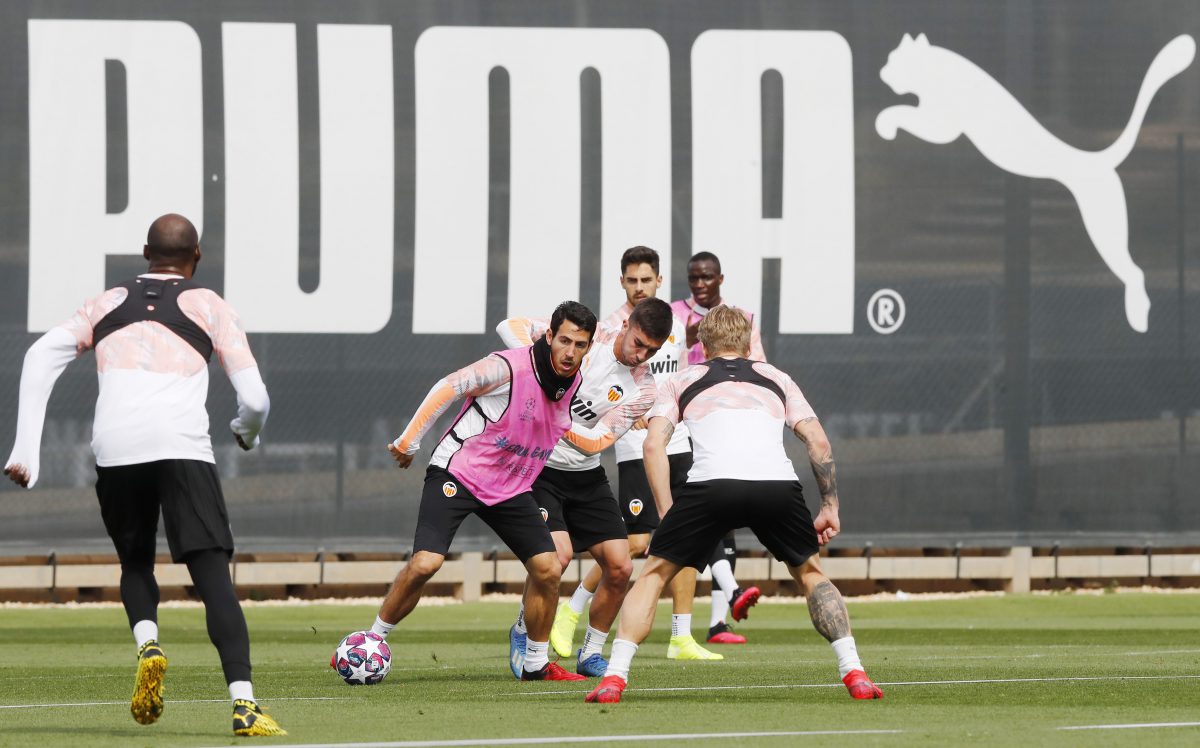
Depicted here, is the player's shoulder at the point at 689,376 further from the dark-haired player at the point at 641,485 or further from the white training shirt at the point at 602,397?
the dark-haired player at the point at 641,485

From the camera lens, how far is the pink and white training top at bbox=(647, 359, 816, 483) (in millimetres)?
7129

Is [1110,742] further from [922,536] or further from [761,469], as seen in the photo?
[922,536]

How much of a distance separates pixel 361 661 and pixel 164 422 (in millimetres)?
2532

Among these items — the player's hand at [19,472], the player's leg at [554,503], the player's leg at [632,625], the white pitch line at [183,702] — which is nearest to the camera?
the player's hand at [19,472]

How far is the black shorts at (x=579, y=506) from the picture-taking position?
9.15 meters

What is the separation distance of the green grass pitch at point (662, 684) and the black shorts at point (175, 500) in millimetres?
683

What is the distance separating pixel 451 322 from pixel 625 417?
17.9ft

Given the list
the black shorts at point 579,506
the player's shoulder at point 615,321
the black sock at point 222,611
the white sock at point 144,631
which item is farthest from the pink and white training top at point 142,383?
the player's shoulder at point 615,321

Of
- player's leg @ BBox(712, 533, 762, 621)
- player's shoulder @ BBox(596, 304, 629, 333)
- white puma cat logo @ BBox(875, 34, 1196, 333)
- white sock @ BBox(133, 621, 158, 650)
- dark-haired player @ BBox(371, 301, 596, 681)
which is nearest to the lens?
white sock @ BBox(133, 621, 158, 650)

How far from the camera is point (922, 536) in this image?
1444 centimetres

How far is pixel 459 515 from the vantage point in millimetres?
8281

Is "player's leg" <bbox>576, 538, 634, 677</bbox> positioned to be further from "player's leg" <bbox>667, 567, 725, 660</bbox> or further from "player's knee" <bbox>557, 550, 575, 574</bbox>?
"player's leg" <bbox>667, 567, 725, 660</bbox>

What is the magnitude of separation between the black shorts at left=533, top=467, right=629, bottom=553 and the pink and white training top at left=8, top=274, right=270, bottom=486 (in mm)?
3123

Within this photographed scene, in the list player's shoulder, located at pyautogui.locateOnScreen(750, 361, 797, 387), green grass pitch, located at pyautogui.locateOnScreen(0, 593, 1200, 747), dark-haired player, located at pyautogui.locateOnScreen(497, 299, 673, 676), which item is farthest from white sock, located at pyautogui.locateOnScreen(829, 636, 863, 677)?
dark-haired player, located at pyautogui.locateOnScreen(497, 299, 673, 676)
